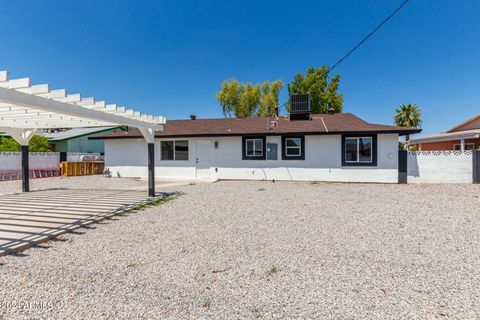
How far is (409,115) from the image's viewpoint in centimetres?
3138

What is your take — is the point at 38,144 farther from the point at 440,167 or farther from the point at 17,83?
the point at 440,167

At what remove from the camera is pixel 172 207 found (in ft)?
22.3

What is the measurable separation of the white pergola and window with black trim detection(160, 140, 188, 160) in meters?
5.28

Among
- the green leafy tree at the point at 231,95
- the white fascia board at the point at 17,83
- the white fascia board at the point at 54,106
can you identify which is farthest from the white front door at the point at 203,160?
the green leafy tree at the point at 231,95

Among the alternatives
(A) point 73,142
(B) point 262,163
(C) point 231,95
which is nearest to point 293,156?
(B) point 262,163

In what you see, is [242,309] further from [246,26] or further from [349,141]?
[246,26]

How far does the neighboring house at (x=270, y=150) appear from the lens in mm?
11961

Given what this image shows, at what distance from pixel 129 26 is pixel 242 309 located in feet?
48.7

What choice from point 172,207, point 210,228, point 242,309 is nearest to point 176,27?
point 172,207

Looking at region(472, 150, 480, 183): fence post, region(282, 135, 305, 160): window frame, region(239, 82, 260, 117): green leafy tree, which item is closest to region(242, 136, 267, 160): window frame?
region(282, 135, 305, 160): window frame

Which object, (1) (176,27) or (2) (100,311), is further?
(1) (176,27)

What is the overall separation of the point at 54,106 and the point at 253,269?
5.12 m

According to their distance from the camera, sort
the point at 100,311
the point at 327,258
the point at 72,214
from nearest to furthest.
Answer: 1. the point at 100,311
2. the point at 327,258
3. the point at 72,214

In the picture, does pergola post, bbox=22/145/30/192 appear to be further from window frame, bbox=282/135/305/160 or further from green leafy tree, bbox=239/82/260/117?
Answer: green leafy tree, bbox=239/82/260/117
